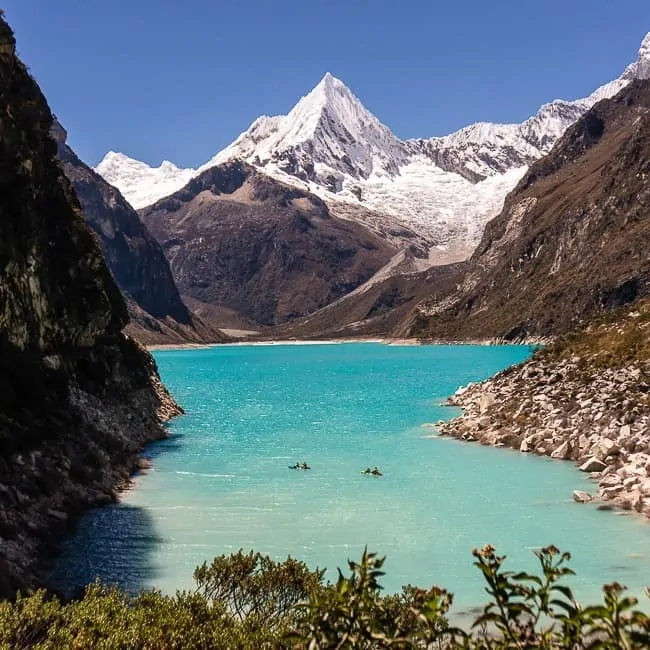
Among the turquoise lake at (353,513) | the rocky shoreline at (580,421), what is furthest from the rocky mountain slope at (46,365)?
the rocky shoreline at (580,421)

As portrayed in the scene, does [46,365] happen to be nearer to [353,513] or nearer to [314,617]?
[353,513]

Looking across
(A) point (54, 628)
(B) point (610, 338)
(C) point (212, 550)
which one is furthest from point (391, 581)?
(B) point (610, 338)

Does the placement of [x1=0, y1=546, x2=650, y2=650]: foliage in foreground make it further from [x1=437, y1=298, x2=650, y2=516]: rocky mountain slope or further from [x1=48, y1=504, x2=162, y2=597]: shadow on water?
[x1=437, y1=298, x2=650, y2=516]: rocky mountain slope

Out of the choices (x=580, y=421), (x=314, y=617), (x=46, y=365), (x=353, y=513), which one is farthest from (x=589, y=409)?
(x=314, y=617)

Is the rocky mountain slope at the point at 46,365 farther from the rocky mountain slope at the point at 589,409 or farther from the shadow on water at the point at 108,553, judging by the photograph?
the rocky mountain slope at the point at 589,409

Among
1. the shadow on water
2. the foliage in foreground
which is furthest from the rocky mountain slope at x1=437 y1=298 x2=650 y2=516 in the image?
the shadow on water

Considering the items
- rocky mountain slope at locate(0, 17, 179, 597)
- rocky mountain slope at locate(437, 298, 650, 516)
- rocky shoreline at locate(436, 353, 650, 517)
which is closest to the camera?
rocky mountain slope at locate(0, 17, 179, 597)
